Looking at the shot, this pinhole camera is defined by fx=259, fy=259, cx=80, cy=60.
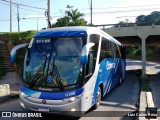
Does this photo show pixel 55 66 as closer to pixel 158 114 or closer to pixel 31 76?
pixel 31 76

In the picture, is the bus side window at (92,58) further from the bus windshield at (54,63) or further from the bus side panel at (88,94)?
the bus windshield at (54,63)

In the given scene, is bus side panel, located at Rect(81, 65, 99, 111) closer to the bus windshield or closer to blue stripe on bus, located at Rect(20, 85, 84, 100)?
blue stripe on bus, located at Rect(20, 85, 84, 100)

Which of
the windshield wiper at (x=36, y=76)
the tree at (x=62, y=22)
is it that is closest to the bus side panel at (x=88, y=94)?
the windshield wiper at (x=36, y=76)

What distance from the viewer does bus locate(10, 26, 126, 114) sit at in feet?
26.5

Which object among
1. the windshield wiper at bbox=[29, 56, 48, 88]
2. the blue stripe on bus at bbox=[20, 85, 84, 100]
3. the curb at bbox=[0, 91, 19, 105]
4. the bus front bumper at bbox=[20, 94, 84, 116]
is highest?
the windshield wiper at bbox=[29, 56, 48, 88]

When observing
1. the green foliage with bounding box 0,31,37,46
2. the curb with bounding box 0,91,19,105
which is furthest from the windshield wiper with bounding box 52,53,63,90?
the green foliage with bounding box 0,31,37,46

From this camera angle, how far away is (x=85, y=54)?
7969mm

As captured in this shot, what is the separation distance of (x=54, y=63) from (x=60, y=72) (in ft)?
A: 1.29

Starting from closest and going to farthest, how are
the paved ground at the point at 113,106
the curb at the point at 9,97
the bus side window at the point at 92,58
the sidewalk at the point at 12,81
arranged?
the bus side window at the point at 92,58, the paved ground at the point at 113,106, the curb at the point at 9,97, the sidewalk at the point at 12,81

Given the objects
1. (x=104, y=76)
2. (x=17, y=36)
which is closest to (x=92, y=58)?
(x=104, y=76)

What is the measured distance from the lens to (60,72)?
8336 millimetres

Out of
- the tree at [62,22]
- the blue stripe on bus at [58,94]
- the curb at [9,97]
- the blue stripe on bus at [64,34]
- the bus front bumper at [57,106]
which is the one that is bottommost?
the curb at [9,97]

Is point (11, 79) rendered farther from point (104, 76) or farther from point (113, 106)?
point (113, 106)

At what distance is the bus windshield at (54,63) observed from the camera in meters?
8.30
